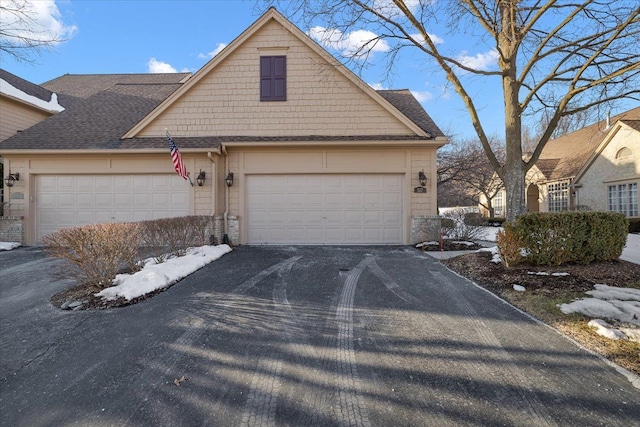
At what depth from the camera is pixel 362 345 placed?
3348mm

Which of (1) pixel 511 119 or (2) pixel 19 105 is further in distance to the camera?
(2) pixel 19 105

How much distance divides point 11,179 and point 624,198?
90.6ft

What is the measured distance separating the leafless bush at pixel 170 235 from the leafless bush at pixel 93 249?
35.5 inches

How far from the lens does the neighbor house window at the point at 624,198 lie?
629 inches

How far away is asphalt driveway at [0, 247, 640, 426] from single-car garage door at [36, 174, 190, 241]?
5325mm

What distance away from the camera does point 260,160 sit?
34.4 feet

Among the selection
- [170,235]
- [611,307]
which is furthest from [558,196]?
[170,235]

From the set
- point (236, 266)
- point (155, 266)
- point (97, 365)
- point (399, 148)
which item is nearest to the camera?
point (97, 365)

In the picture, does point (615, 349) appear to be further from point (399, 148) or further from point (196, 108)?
point (196, 108)

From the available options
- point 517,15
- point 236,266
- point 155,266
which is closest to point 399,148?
point 517,15

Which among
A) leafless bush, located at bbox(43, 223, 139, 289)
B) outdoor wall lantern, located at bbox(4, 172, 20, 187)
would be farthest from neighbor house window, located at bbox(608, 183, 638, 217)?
outdoor wall lantern, located at bbox(4, 172, 20, 187)

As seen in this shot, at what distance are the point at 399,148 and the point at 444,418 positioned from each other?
30.2 feet

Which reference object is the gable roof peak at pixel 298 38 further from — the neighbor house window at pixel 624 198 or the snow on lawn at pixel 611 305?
the neighbor house window at pixel 624 198

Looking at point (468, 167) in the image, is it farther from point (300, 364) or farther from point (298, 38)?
point (300, 364)
